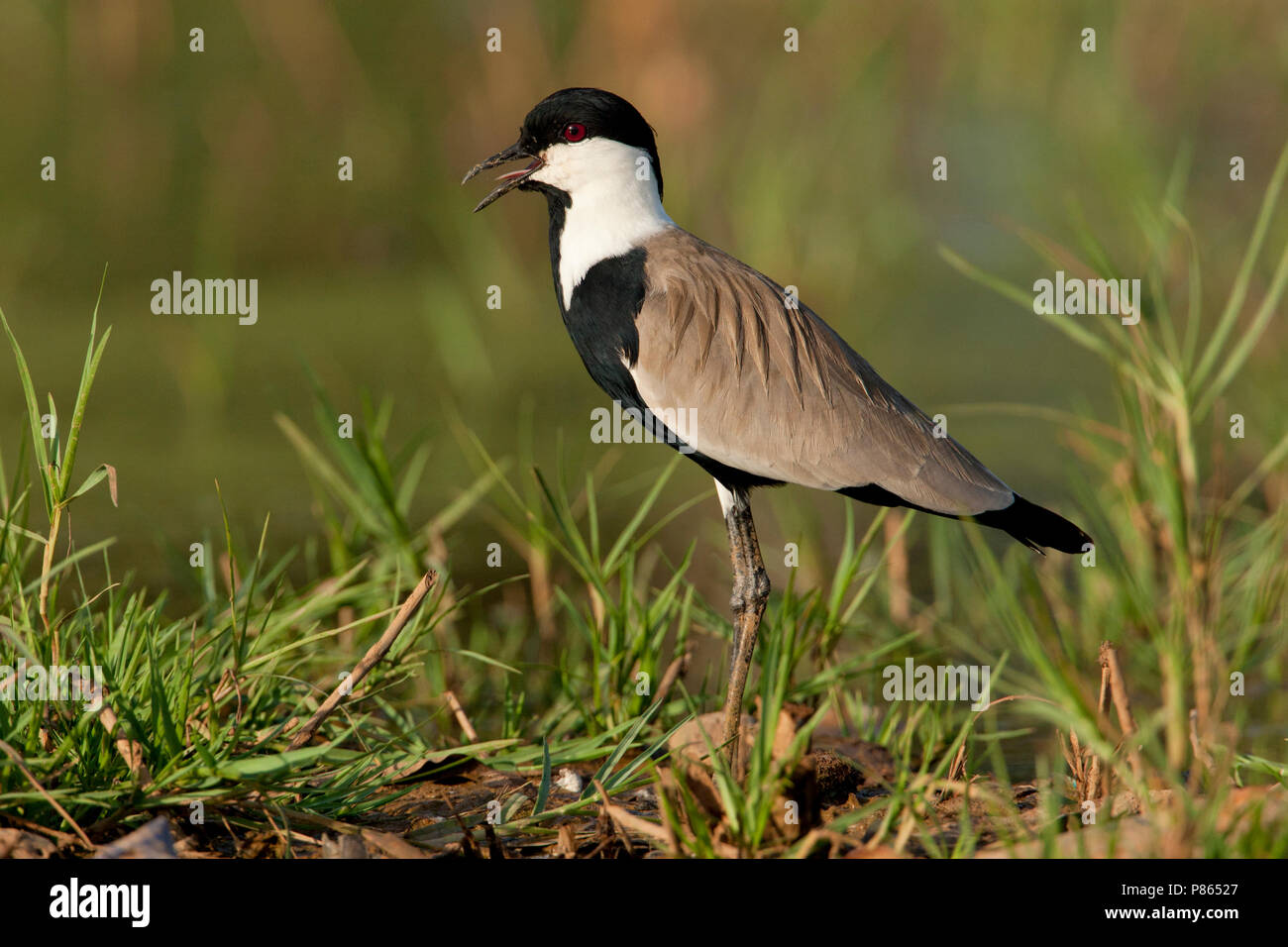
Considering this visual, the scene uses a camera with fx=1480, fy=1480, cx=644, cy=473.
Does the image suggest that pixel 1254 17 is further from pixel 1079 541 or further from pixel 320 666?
pixel 320 666

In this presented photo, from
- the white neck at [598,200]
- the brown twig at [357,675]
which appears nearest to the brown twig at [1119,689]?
the brown twig at [357,675]

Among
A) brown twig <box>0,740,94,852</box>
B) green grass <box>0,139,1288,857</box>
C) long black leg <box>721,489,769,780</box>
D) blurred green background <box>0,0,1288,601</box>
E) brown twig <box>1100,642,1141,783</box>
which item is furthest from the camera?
blurred green background <box>0,0,1288,601</box>

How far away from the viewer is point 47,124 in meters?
9.17

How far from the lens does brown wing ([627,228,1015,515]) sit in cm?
399

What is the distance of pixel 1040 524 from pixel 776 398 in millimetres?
793

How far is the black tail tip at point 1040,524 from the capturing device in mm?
3984

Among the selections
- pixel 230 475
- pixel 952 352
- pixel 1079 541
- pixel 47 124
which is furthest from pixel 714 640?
pixel 47 124

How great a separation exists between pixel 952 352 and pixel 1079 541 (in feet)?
15.8

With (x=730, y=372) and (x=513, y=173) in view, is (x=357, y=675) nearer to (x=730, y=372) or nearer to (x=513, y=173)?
(x=730, y=372)

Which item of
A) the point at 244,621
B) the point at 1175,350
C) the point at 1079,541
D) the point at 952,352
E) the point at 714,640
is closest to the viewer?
the point at 244,621

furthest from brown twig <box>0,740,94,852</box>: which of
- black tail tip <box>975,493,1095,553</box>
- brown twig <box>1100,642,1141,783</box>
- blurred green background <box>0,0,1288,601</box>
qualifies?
blurred green background <box>0,0,1288,601</box>

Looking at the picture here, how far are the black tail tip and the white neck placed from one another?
4.19ft

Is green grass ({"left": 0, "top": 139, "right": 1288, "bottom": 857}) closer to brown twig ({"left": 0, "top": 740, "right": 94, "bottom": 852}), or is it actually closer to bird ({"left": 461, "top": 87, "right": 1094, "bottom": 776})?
brown twig ({"left": 0, "top": 740, "right": 94, "bottom": 852})

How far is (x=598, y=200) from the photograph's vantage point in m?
4.29
